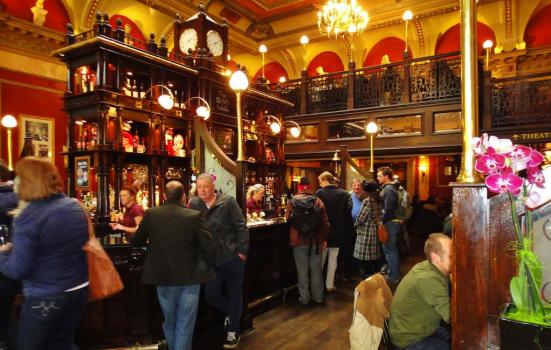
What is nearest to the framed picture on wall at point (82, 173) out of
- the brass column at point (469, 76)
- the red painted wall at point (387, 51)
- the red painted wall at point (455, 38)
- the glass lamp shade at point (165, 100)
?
the glass lamp shade at point (165, 100)

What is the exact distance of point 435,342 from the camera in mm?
2314

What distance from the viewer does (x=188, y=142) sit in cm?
639

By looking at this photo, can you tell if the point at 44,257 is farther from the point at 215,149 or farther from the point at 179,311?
the point at 215,149

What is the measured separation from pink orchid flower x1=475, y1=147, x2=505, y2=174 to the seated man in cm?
80

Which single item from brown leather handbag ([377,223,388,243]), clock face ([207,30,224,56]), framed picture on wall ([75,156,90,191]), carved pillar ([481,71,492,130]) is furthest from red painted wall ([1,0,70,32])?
carved pillar ([481,71,492,130])

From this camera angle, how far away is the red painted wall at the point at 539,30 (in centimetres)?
1136

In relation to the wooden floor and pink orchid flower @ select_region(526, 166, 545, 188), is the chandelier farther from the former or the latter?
pink orchid flower @ select_region(526, 166, 545, 188)

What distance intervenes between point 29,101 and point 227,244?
23.1 feet

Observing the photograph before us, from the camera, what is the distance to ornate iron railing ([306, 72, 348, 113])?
11.4 metres

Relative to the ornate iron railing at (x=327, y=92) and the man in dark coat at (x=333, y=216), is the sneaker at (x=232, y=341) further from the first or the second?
the ornate iron railing at (x=327, y=92)

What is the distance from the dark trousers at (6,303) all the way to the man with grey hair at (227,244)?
151cm

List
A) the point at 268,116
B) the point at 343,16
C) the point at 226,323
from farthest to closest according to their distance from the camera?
the point at 343,16 → the point at 268,116 → the point at 226,323

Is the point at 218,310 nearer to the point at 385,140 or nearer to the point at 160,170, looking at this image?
the point at 160,170

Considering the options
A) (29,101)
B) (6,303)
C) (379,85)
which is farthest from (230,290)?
(379,85)
